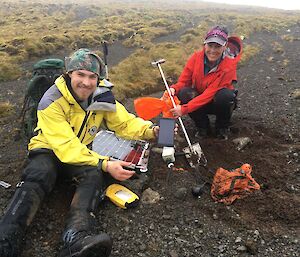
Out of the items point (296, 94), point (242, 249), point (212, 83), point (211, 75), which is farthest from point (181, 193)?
point (296, 94)

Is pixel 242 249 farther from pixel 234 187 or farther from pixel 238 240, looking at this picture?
pixel 234 187

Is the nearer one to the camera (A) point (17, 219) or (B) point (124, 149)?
(A) point (17, 219)

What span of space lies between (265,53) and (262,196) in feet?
48.4

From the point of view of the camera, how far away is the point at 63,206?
182 inches

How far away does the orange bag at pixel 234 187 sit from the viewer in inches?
191

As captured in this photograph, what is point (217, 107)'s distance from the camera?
6.52 metres

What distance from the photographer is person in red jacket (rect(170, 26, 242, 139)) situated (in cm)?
618

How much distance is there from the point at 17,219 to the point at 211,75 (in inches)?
166

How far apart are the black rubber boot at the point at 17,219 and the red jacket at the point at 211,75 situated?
310cm

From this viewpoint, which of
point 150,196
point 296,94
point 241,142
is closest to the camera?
point 150,196

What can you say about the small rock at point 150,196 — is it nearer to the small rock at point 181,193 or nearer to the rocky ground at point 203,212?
the rocky ground at point 203,212

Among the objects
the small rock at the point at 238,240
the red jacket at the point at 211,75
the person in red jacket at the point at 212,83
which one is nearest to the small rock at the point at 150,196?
the small rock at the point at 238,240

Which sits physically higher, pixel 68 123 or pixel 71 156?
pixel 68 123

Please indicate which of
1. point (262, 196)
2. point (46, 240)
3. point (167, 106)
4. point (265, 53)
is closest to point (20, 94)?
point (167, 106)
